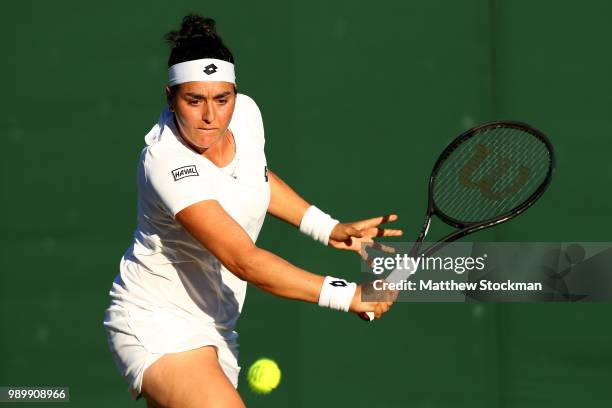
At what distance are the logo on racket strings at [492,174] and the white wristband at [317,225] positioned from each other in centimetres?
52

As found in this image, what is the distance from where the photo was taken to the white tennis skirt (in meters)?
3.02

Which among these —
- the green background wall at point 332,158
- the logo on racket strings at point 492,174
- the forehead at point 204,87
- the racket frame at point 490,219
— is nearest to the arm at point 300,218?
the racket frame at point 490,219

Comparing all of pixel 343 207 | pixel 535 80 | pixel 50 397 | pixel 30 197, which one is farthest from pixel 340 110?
pixel 50 397

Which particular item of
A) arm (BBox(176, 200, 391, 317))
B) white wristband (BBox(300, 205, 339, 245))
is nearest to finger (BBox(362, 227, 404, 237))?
white wristband (BBox(300, 205, 339, 245))

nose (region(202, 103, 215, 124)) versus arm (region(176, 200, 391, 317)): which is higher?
nose (region(202, 103, 215, 124))

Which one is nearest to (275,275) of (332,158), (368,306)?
(368,306)

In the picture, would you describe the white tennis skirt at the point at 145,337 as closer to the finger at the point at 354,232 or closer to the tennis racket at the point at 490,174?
the finger at the point at 354,232

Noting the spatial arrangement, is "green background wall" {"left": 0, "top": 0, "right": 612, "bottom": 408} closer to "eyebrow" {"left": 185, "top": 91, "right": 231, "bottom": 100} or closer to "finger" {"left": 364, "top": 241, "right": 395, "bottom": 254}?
"finger" {"left": 364, "top": 241, "right": 395, "bottom": 254}

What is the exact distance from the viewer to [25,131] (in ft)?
14.9

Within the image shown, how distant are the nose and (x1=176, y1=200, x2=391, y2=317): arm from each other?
0.27 meters

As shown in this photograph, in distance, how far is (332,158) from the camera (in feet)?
14.2

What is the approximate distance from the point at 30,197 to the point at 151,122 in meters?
0.57

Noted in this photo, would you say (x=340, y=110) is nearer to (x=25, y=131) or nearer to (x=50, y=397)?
(x=25, y=131)

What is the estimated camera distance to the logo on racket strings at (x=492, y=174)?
12.0 ft
